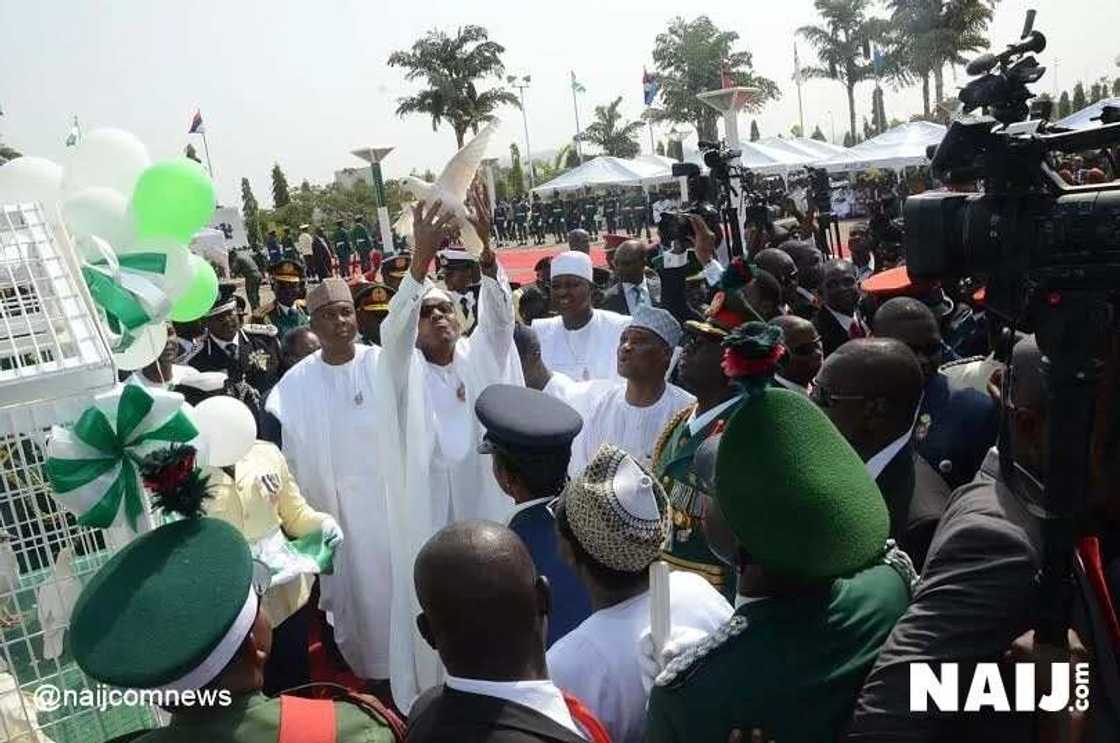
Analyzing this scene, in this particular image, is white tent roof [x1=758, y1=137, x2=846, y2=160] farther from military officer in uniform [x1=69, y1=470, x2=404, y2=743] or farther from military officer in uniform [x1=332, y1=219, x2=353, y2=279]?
military officer in uniform [x1=69, y1=470, x2=404, y2=743]

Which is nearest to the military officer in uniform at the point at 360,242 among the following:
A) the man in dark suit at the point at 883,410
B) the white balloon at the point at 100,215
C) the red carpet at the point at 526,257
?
the red carpet at the point at 526,257

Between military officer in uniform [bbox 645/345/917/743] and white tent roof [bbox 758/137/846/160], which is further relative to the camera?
white tent roof [bbox 758/137/846/160]

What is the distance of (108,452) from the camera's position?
1835 mm

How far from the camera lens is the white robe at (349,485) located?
4.52 metres

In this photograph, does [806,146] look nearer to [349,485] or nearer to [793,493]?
[349,485]

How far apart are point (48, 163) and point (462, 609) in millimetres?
1804

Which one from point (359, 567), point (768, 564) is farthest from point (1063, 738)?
point (359, 567)

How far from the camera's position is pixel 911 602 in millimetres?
1712

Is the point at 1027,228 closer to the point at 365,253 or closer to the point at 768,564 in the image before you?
the point at 768,564

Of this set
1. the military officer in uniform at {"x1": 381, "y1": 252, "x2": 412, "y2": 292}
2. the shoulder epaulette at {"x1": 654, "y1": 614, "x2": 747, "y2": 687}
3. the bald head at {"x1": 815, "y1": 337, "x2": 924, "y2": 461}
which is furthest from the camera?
the military officer in uniform at {"x1": 381, "y1": 252, "x2": 412, "y2": 292}

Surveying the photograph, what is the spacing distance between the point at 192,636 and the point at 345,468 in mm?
2961

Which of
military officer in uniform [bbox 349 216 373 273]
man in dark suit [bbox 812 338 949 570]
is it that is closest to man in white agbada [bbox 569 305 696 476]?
man in dark suit [bbox 812 338 949 570]

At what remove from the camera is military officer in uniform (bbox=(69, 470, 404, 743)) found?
1584 mm

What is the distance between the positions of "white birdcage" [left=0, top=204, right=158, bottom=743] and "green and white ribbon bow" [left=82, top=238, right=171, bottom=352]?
10 cm
